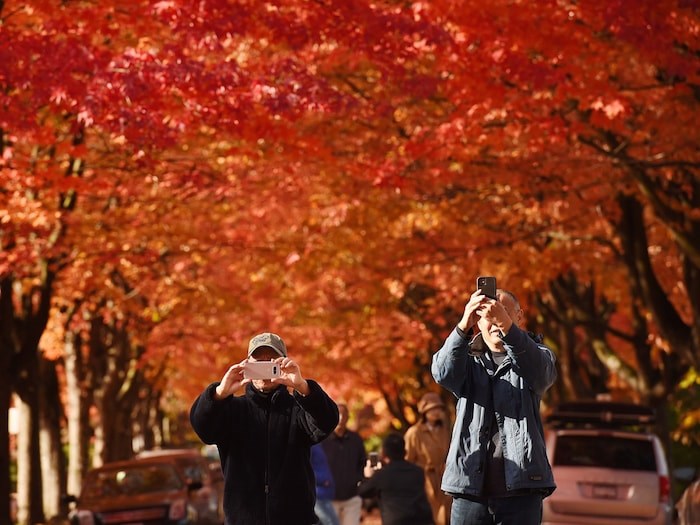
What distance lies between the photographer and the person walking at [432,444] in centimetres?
1301

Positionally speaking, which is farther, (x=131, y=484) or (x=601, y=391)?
(x=601, y=391)

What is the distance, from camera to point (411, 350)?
37.2m

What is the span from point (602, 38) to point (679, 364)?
41.0ft

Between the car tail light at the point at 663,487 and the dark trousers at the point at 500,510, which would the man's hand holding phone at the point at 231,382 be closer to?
the dark trousers at the point at 500,510

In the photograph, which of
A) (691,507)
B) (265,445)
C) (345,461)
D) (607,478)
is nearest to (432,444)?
(345,461)

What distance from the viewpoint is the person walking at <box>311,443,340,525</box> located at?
12281mm

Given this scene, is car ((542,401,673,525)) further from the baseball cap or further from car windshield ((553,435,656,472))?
the baseball cap

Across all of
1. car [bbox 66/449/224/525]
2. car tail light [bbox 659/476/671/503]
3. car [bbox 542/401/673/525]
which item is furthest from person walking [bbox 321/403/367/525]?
car [bbox 66/449/224/525]

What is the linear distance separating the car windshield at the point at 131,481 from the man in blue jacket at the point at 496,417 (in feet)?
46.4

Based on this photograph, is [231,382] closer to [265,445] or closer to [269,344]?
[269,344]

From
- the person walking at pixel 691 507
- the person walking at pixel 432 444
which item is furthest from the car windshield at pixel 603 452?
the person walking at pixel 691 507

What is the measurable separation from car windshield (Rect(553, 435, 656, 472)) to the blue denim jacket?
9102 millimetres

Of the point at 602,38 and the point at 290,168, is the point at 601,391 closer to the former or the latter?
the point at 290,168

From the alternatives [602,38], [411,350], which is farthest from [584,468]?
[411,350]
